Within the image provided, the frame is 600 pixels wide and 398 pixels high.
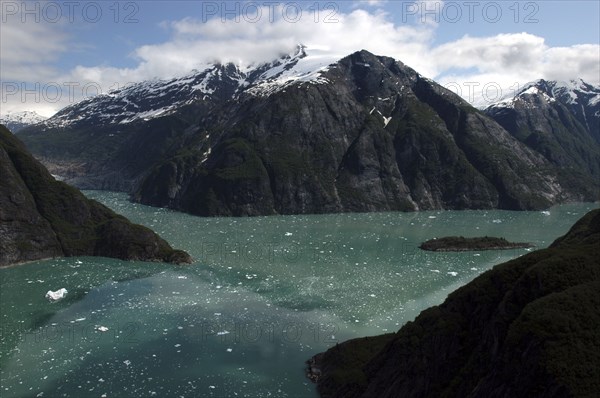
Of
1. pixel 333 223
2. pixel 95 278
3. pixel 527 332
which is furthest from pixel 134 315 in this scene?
pixel 333 223

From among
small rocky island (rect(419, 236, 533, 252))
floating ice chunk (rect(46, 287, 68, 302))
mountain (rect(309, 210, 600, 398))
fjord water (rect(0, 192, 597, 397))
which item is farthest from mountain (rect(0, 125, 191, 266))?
mountain (rect(309, 210, 600, 398))

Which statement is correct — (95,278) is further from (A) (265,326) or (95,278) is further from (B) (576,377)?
(B) (576,377)

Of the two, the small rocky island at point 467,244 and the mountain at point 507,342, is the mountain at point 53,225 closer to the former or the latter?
the small rocky island at point 467,244

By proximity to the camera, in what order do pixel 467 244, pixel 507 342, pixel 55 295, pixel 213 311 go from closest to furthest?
pixel 507 342, pixel 213 311, pixel 55 295, pixel 467 244

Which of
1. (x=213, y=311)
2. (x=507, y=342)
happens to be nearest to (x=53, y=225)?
(x=213, y=311)

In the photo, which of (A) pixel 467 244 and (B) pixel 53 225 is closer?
(B) pixel 53 225

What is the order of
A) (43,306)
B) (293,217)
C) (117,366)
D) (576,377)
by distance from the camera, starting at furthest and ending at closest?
(293,217)
(43,306)
(117,366)
(576,377)

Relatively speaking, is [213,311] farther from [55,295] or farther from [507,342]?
[507,342]
